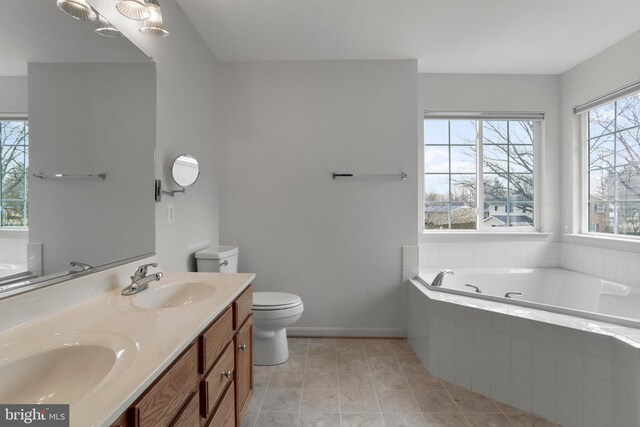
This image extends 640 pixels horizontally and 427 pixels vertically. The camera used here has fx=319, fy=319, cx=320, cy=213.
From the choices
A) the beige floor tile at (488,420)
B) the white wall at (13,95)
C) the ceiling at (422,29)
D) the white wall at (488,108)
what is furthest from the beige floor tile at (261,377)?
the ceiling at (422,29)

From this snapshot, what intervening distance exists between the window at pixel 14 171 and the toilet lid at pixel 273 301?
1.43m

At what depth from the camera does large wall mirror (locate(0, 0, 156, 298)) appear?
93 cm

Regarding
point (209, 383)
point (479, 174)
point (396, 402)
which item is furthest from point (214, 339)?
point (479, 174)

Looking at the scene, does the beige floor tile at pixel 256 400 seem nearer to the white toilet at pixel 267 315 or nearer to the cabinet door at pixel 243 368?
the cabinet door at pixel 243 368

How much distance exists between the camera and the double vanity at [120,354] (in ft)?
2.25

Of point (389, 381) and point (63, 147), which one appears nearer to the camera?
point (63, 147)

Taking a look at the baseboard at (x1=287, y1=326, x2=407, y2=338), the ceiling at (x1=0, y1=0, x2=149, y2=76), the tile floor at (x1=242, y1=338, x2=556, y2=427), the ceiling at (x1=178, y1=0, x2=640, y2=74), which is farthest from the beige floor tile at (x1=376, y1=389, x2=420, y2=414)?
the ceiling at (x1=178, y1=0, x2=640, y2=74)

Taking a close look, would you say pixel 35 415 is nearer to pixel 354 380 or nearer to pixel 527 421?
pixel 354 380

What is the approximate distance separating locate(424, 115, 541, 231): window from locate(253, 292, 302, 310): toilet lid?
5.24 feet

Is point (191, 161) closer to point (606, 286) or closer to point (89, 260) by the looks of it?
point (89, 260)

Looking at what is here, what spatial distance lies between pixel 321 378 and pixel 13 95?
2.06 metres

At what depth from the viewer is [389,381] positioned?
206 cm

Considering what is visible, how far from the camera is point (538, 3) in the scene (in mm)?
2020

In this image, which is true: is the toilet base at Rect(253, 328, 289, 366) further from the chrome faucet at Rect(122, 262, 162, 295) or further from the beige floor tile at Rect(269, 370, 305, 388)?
the chrome faucet at Rect(122, 262, 162, 295)
